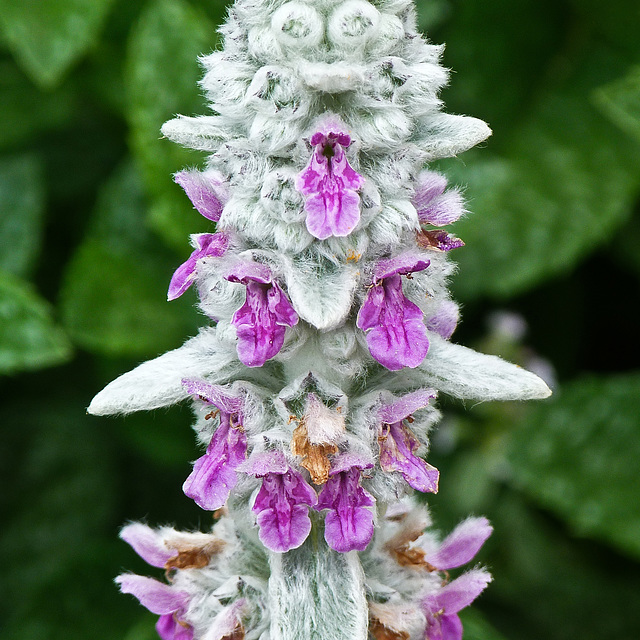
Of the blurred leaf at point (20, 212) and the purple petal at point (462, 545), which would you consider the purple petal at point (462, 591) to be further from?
the blurred leaf at point (20, 212)

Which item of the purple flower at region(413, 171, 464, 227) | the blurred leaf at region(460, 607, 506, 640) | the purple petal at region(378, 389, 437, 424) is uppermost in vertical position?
the purple flower at region(413, 171, 464, 227)

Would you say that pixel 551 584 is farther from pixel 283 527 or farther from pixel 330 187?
pixel 330 187

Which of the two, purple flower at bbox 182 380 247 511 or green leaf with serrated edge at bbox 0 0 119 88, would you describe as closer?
purple flower at bbox 182 380 247 511

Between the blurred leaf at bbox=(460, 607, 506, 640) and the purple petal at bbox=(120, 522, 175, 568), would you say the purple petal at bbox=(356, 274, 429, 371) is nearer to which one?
the purple petal at bbox=(120, 522, 175, 568)

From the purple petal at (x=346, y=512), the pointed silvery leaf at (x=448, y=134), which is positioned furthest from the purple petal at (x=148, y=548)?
the pointed silvery leaf at (x=448, y=134)

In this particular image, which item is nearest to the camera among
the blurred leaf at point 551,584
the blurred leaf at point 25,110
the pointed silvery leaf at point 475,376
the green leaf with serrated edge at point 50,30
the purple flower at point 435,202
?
the pointed silvery leaf at point 475,376

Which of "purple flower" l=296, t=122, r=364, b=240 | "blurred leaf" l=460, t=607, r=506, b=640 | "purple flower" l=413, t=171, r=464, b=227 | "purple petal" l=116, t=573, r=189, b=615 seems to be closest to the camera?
"purple flower" l=296, t=122, r=364, b=240

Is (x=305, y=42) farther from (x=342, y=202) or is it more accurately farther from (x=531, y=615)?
(x=531, y=615)

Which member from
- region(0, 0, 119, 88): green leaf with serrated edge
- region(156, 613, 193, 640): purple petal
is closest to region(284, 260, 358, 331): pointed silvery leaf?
region(156, 613, 193, 640): purple petal
